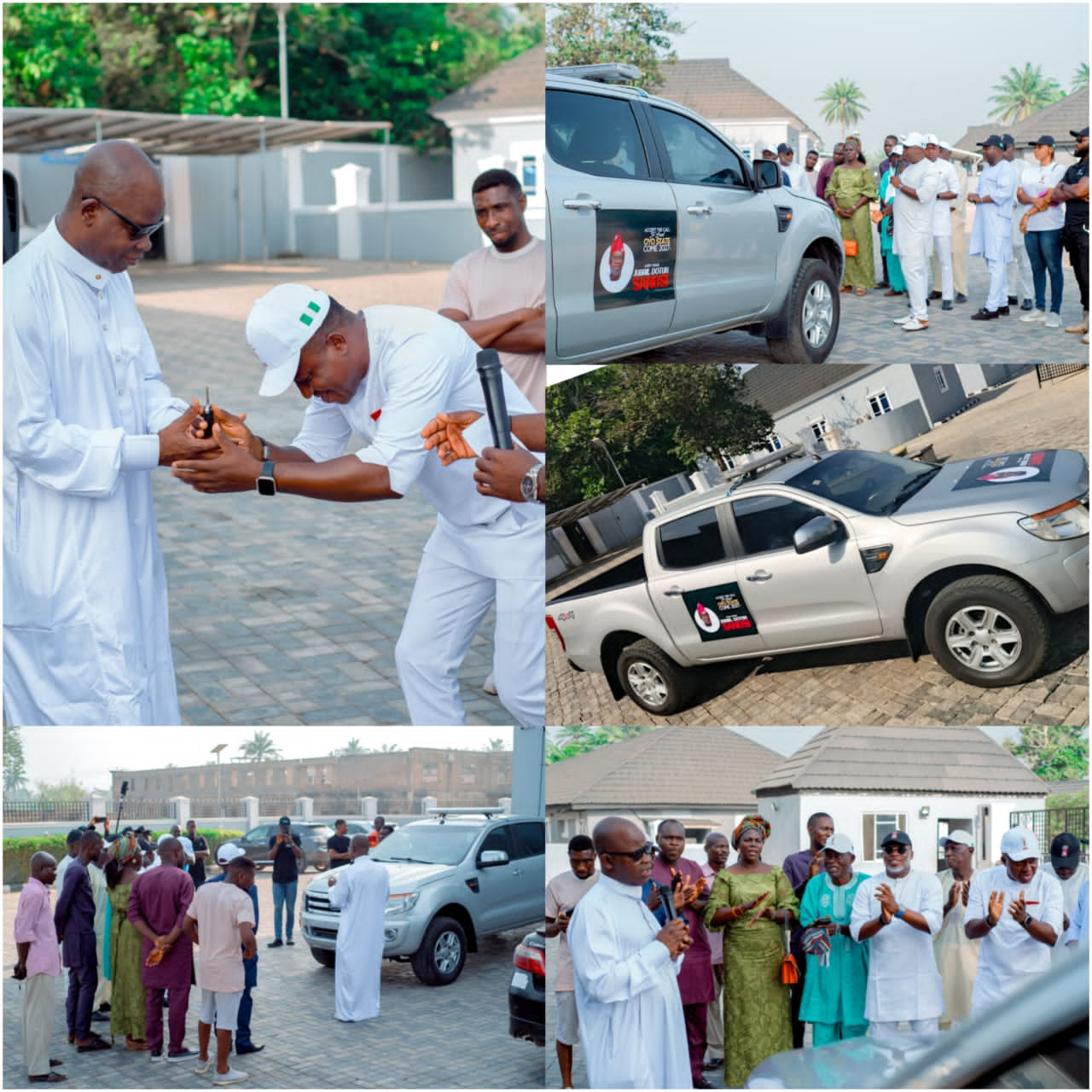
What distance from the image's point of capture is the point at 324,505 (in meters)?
8.18

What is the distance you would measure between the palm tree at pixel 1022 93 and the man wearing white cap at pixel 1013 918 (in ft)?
8.33

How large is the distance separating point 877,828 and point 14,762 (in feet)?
10.4

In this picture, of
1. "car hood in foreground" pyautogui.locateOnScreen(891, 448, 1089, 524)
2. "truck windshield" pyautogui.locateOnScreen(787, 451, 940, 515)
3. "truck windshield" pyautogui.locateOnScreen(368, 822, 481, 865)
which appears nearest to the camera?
"car hood in foreground" pyautogui.locateOnScreen(891, 448, 1089, 524)

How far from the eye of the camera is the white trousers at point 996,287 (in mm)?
5055

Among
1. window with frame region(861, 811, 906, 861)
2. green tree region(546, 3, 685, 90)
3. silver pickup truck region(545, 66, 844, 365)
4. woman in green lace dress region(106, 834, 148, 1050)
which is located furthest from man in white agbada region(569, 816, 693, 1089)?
green tree region(546, 3, 685, 90)

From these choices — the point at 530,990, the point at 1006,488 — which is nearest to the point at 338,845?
the point at 530,990

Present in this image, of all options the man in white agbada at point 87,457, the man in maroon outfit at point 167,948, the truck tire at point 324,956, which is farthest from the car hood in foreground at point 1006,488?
the man in maroon outfit at point 167,948

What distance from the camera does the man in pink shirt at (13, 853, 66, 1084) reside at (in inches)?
216

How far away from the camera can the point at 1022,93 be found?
4957 mm

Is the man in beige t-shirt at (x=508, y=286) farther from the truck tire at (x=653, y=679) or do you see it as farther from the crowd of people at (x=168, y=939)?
the crowd of people at (x=168, y=939)

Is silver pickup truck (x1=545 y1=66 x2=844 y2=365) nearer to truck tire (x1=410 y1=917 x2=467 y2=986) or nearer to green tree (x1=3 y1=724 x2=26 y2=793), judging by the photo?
truck tire (x1=410 y1=917 x2=467 y2=986)

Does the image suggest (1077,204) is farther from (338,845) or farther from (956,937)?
(338,845)

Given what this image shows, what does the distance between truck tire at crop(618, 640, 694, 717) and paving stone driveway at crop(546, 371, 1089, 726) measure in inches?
1.5

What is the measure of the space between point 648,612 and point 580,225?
1.36 metres
